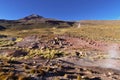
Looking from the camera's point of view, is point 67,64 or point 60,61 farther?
point 60,61

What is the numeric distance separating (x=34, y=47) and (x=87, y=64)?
15269 mm

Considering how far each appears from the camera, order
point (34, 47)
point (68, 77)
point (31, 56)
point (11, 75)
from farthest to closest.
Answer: point (34, 47) < point (31, 56) < point (68, 77) < point (11, 75)

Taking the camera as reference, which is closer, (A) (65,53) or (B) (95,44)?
(A) (65,53)

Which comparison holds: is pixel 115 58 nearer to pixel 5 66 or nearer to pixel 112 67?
pixel 112 67

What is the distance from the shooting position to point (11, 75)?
21.5 meters

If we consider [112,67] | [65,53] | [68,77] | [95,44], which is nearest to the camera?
[68,77]

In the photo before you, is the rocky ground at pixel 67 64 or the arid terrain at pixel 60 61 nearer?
the rocky ground at pixel 67 64

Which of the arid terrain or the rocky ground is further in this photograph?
the arid terrain

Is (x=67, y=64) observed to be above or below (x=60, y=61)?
below

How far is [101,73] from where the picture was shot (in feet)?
91.0

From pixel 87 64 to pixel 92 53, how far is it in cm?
771

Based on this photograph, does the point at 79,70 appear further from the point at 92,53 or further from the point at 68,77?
the point at 92,53

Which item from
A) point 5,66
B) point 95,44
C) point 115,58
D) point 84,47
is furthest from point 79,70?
point 95,44

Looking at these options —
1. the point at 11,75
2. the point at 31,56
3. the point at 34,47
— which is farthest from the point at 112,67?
the point at 34,47
